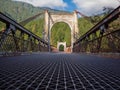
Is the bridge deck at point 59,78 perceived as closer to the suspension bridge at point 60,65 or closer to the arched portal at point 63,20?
the suspension bridge at point 60,65

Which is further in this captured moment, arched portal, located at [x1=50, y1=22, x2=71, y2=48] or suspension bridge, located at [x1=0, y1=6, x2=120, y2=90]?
arched portal, located at [x1=50, y1=22, x2=71, y2=48]

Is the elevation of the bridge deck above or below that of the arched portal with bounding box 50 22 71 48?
below

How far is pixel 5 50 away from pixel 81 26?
6175 centimetres

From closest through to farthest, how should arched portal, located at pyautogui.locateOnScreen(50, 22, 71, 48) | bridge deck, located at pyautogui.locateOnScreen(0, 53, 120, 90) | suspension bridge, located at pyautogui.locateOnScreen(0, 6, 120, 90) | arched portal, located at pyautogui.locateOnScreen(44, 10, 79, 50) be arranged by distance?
bridge deck, located at pyautogui.locateOnScreen(0, 53, 120, 90) → suspension bridge, located at pyautogui.locateOnScreen(0, 6, 120, 90) → arched portal, located at pyautogui.locateOnScreen(44, 10, 79, 50) → arched portal, located at pyautogui.locateOnScreen(50, 22, 71, 48)

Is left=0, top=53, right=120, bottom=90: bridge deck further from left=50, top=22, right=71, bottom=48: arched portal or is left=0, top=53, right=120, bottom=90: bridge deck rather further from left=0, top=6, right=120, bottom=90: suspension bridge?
left=50, top=22, right=71, bottom=48: arched portal

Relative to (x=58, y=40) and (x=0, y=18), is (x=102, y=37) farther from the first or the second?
(x=58, y=40)

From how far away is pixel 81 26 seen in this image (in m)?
67.8

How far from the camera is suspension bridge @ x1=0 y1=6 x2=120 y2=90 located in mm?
1717

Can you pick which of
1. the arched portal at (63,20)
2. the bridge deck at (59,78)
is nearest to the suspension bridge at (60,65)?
the bridge deck at (59,78)

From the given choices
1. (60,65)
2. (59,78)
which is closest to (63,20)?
(60,65)

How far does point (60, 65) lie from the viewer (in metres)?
3.56

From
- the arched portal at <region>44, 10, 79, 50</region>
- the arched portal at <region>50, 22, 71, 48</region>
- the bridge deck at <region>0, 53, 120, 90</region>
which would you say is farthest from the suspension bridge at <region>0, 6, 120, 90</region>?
the arched portal at <region>50, 22, 71, 48</region>

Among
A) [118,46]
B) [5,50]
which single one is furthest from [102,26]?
[5,50]

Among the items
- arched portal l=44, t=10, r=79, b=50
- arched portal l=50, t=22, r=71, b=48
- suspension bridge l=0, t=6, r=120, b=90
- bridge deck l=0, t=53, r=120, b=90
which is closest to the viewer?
bridge deck l=0, t=53, r=120, b=90
